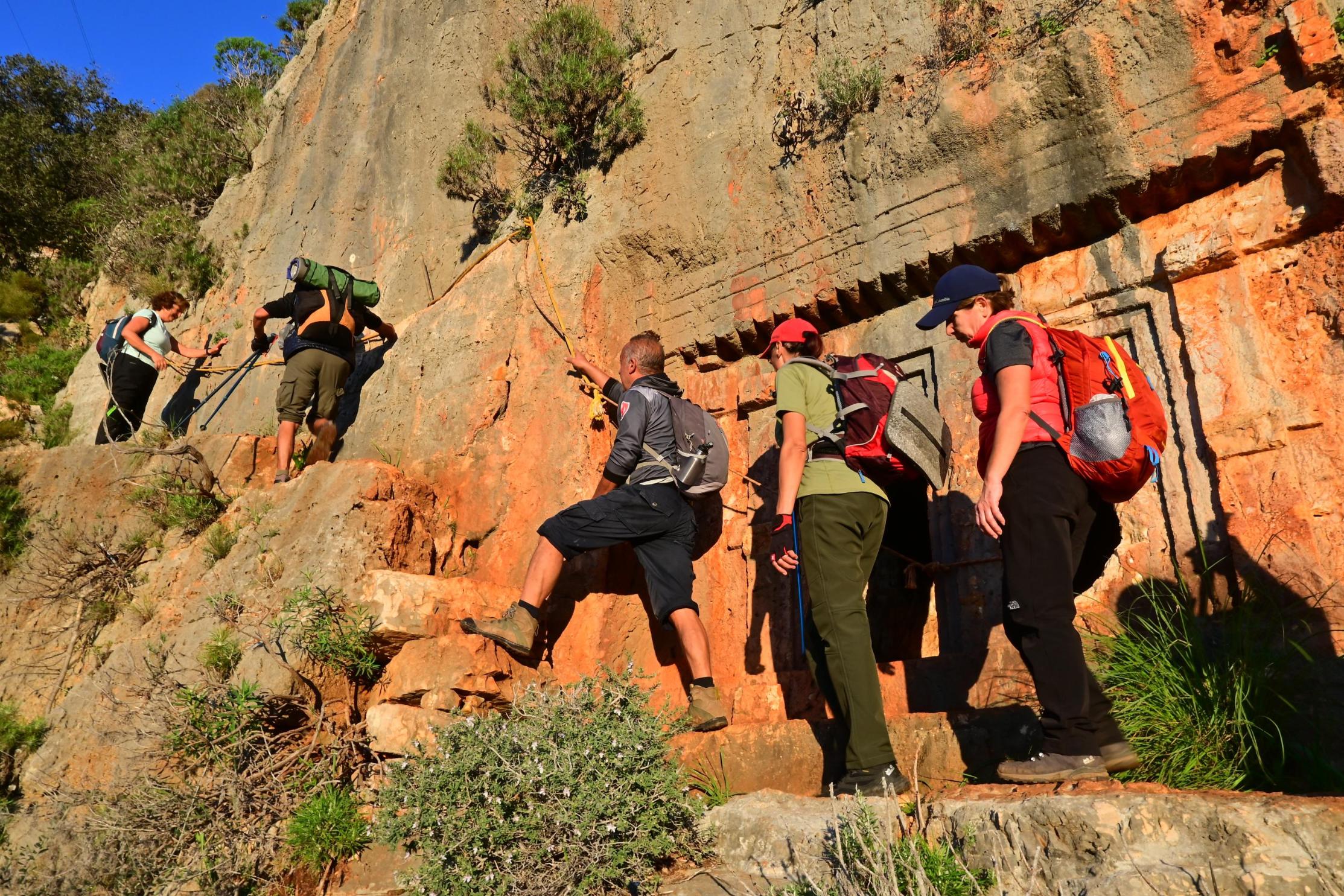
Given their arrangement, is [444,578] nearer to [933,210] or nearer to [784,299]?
[784,299]

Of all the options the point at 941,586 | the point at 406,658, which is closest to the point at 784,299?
the point at 941,586

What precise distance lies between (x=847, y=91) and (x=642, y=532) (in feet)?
9.56

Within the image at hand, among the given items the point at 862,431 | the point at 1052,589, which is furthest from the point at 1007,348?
the point at 862,431

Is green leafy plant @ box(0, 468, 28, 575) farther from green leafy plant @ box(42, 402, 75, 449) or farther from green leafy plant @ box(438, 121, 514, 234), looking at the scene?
green leafy plant @ box(438, 121, 514, 234)

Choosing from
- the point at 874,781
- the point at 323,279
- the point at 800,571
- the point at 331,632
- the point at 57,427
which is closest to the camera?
the point at 874,781

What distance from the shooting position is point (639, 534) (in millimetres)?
5395

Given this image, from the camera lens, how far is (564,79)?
7648 mm

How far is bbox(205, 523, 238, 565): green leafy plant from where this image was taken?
6488mm

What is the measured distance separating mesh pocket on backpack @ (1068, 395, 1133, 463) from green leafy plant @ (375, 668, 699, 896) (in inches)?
81.0

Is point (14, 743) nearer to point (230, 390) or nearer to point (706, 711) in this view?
point (230, 390)

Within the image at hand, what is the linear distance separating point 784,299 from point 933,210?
105 centimetres

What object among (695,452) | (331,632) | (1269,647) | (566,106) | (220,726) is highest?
(566,106)

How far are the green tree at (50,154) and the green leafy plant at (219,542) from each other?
8.87m

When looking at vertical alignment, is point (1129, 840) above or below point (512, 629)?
below
